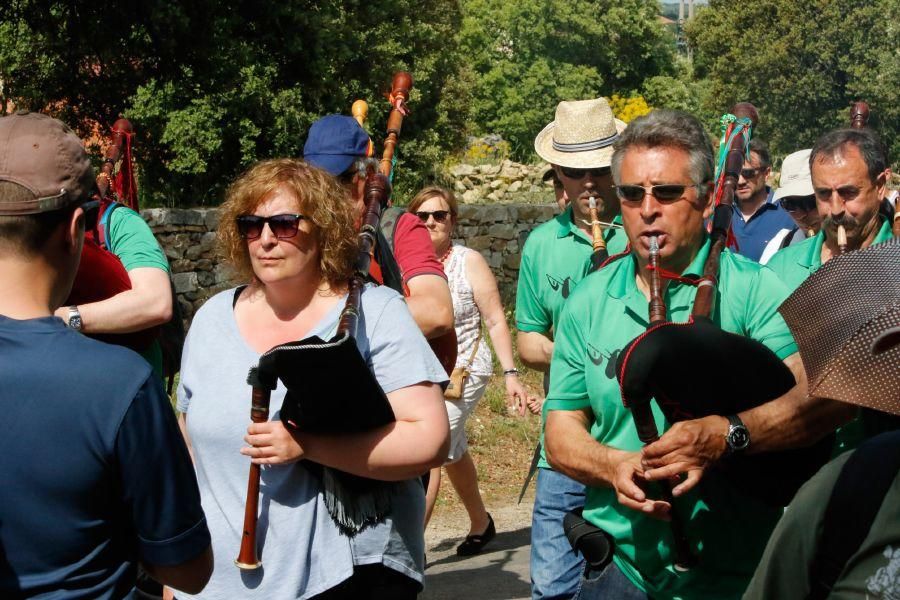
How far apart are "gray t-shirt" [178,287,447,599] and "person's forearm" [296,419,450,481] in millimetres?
113

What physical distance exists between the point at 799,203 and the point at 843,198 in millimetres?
2438

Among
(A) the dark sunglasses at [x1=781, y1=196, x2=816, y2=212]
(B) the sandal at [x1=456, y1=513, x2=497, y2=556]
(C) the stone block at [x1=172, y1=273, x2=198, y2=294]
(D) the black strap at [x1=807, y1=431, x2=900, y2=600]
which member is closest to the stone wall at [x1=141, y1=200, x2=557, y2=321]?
(C) the stone block at [x1=172, y1=273, x2=198, y2=294]

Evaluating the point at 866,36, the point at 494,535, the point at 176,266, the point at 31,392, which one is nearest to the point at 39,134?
the point at 31,392


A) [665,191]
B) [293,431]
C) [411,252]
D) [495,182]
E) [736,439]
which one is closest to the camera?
[736,439]

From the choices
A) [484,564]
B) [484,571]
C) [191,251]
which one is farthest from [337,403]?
[191,251]

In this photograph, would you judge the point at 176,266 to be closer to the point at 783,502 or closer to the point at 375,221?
the point at 375,221

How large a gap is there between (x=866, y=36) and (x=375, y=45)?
1824 cm

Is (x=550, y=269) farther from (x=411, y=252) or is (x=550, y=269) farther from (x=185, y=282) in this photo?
(x=185, y=282)

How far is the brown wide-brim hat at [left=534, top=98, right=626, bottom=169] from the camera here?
510cm

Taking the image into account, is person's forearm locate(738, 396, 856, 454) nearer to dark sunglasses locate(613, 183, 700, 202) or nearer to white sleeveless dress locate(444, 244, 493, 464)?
dark sunglasses locate(613, 183, 700, 202)

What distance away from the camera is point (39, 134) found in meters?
2.34

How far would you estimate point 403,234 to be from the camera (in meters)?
4.45

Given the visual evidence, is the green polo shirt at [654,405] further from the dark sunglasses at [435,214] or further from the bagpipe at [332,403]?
the dark sunglasses at [435,214]

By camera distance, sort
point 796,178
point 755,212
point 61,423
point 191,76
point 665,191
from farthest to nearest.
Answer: point 191,76, point 755,212, point 796,178, point 665,191, point 61,423
